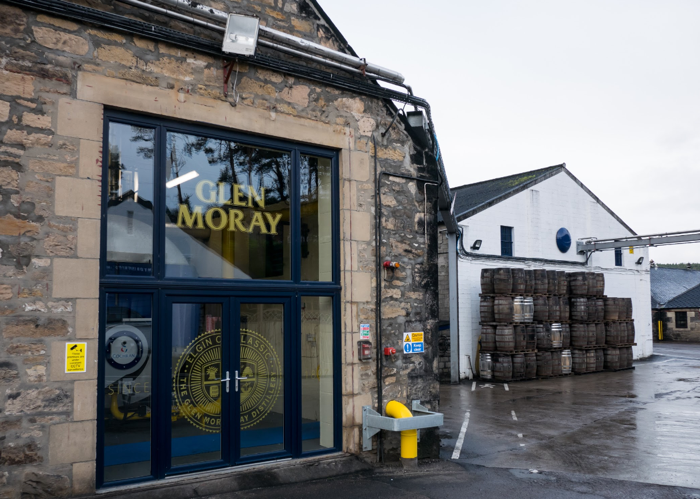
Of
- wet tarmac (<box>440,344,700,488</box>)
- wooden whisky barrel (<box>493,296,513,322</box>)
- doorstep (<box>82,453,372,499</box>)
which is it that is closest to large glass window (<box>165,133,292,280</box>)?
doorstep (<box>82,453,372,499</box>)

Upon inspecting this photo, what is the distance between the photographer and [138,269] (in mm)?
5793

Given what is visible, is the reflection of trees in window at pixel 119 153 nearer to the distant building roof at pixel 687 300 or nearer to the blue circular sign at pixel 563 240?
the blue circular sign at pixel 563 240

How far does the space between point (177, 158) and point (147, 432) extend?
2698 millimetres

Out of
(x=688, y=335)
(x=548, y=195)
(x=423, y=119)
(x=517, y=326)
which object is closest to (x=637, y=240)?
(x=548, y=195)

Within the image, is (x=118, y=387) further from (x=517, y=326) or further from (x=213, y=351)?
(x=517, y=326)

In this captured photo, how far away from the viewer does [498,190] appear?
20.6 metres

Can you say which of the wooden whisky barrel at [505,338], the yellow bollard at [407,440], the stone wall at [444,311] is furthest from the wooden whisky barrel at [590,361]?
the yellow bollard at [407,440]

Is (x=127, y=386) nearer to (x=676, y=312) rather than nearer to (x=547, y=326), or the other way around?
(x=547, y=326)

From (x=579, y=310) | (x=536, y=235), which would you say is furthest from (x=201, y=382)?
(x=536, y=235)

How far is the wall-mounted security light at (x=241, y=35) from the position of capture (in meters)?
6.03

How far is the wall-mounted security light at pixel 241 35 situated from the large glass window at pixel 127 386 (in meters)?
2.61

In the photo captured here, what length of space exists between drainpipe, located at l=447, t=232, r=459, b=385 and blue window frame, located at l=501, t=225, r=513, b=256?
7.59 ft

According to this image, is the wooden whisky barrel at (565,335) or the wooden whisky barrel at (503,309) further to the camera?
the wooden whisky barrel at (565,335)

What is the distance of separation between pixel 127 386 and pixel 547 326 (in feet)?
44.7
